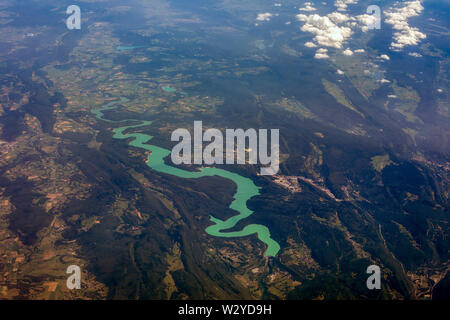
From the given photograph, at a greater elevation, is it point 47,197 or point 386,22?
point 386,22

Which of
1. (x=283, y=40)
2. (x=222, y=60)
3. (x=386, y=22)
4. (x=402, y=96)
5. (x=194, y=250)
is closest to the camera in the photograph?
(x=194, y=250)

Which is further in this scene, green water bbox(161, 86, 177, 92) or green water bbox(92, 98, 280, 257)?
green water bbox(161, 86, 177, 92)

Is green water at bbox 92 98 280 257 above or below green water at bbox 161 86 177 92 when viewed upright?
below

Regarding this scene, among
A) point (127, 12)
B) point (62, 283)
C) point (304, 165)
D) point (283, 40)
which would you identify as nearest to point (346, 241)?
point (304, 165)

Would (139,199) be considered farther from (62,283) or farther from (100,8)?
(100,8)

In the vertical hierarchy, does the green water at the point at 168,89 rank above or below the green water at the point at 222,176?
above

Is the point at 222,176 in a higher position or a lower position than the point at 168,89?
lower

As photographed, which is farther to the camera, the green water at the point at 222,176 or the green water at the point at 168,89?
the green water at the point at 168,89

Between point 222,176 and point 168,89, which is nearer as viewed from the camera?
point 222,176
